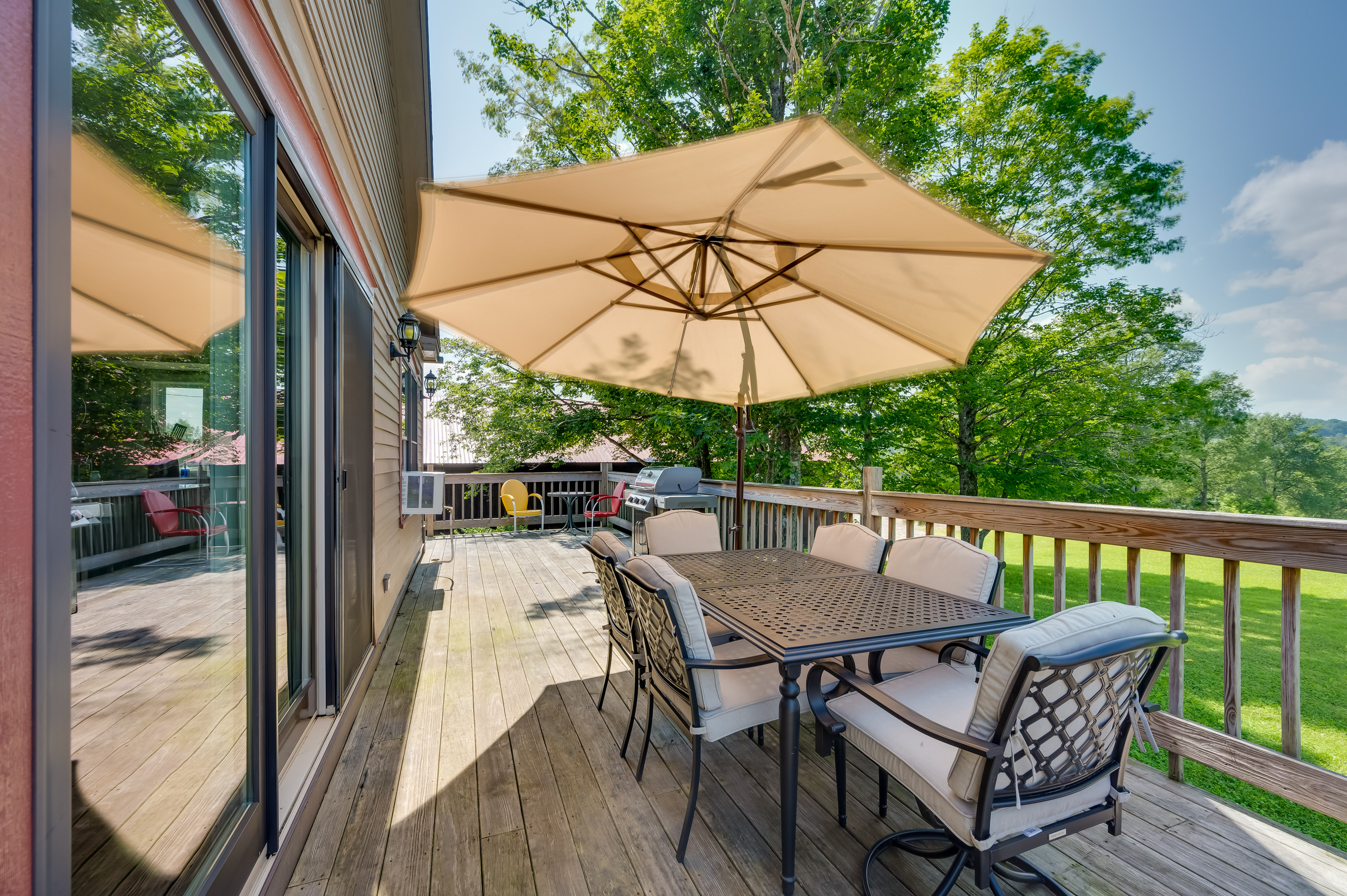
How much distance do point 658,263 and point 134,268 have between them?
2.13m

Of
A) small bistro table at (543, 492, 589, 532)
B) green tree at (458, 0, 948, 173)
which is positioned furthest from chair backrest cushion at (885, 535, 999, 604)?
small bistro table at (543, 492, 589, 532)

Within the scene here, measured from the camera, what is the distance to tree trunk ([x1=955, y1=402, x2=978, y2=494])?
29.2ft

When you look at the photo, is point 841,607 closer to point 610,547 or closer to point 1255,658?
point 610,547

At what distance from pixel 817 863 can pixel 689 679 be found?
73 centimetres

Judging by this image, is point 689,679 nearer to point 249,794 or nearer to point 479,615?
point 249,794

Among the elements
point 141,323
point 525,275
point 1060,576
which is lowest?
point 1060,576

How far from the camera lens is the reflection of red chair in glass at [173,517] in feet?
3.51

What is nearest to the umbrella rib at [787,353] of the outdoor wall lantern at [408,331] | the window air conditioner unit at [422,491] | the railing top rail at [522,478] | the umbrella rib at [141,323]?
the umbrella rib at [141,323]

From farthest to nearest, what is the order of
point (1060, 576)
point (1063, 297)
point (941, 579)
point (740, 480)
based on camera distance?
1. point (1063, 297)
2. point (740, 480)
3. point (1060, 576)
4. point (941, 579)

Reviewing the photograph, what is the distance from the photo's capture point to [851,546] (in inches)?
125

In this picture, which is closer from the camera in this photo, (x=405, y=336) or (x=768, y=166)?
(x=768, y=166)

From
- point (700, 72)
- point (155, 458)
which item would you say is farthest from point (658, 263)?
point (700, 72)

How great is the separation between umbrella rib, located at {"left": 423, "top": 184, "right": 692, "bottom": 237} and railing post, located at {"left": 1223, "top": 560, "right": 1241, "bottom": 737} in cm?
265

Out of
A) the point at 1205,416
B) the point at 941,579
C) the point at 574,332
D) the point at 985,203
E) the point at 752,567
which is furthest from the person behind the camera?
the point at 985,203
